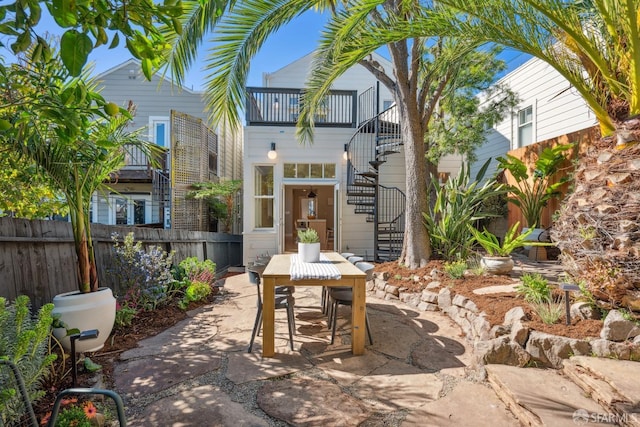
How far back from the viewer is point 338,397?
213 centimetres

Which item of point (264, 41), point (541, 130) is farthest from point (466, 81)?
point (264, 41)

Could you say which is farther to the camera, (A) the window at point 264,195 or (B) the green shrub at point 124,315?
(A) the window at point 264,195

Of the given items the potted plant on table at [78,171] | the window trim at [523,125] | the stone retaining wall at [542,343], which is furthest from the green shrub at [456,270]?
the window trim at [523,125]

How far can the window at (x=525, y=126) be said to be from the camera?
26.2 feet

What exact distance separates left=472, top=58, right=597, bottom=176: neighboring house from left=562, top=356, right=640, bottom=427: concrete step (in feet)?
19.0

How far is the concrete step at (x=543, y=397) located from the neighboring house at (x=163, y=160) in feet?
23.0

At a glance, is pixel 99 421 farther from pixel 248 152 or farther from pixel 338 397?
pixel 248 152

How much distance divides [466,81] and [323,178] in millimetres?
3667

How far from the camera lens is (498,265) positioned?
4.21 meters

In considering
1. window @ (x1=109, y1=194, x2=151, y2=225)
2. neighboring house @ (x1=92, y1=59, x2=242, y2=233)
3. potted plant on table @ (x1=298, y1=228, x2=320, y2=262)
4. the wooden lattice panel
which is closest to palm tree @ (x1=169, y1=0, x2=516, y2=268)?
potted plant on table @ (x1=298, y1=228, x2=320, y2=262)

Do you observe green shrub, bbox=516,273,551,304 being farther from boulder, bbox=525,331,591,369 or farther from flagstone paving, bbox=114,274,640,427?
flagstone paving, bbox=114,274,640,427

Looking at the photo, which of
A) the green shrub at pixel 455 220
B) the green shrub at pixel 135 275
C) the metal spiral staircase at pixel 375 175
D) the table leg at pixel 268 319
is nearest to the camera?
the table leg at pixel 268 319

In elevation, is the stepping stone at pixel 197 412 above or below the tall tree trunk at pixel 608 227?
below

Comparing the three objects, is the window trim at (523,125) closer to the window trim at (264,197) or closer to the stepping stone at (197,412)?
the window trim at (264,197)
